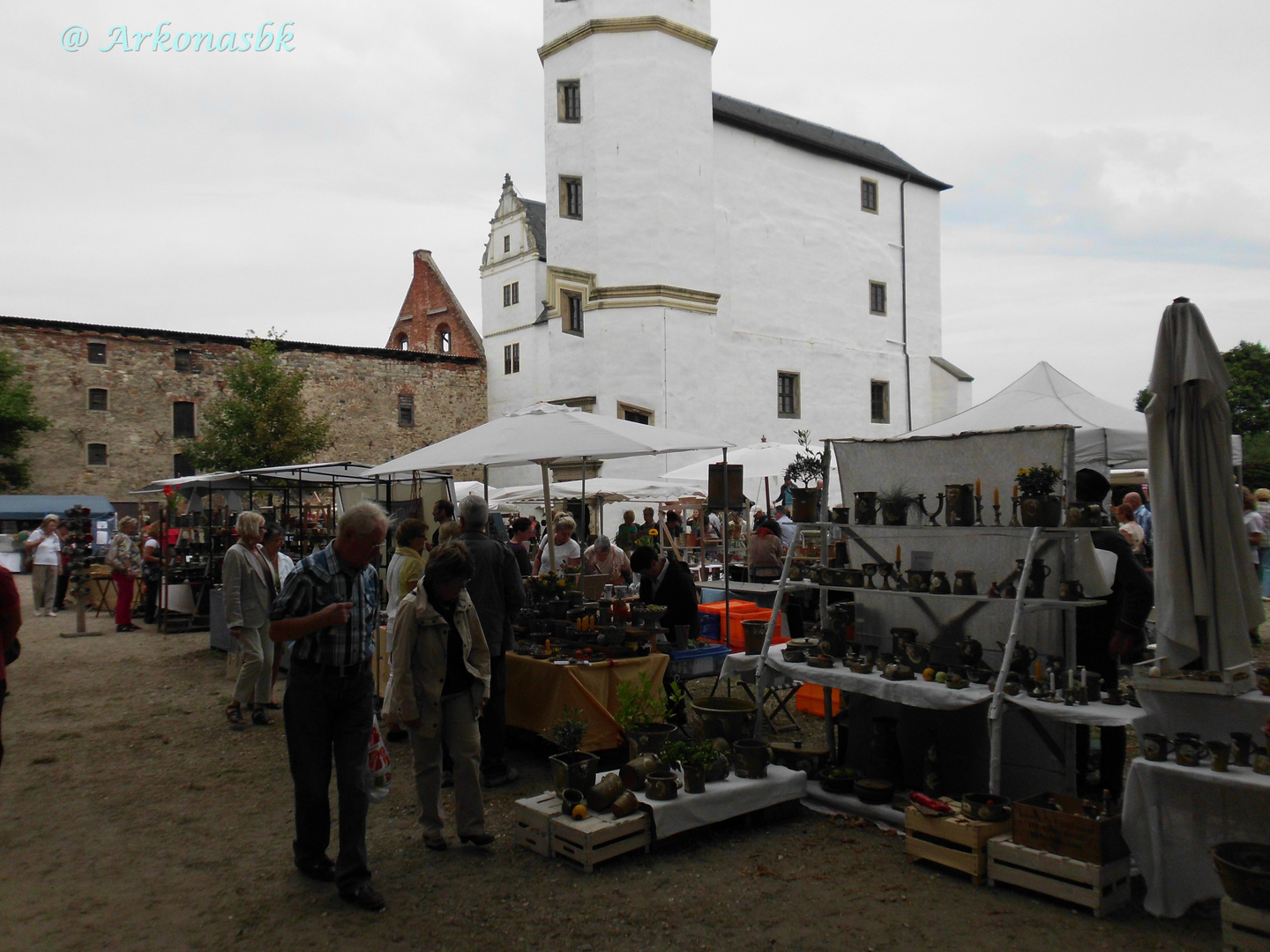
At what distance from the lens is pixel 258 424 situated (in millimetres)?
28156

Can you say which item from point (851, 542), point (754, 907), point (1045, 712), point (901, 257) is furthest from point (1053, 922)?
point (901, 257)

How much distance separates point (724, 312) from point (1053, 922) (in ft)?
70.6

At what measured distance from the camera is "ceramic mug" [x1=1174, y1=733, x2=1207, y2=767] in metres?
3.99

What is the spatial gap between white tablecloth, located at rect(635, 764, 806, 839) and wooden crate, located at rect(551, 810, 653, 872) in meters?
0.09

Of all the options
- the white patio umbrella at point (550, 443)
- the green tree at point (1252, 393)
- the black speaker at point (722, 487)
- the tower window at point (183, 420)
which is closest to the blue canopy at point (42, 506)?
the tower window at point (183, 420)

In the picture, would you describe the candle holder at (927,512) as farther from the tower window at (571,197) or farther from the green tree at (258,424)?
the green tree at (258,424)

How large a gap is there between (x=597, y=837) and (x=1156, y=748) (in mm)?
2640

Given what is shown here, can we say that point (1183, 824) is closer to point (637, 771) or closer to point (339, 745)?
point (637, 771)

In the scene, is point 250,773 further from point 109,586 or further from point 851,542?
point 109,586

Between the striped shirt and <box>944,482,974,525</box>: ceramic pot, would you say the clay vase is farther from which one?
the striped shirt

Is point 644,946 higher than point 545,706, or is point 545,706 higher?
point 545,706

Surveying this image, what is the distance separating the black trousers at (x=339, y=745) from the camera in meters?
4.09

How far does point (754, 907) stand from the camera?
13.7 ft

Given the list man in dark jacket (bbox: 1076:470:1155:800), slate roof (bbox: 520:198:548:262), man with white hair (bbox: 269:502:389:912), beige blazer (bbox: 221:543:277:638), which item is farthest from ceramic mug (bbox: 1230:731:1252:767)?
slate roof (bbox: 520:198:548:262)
